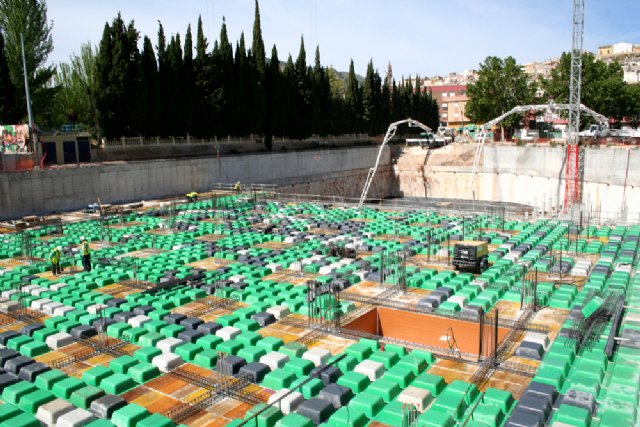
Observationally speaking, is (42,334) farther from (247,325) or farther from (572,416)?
(572,416)

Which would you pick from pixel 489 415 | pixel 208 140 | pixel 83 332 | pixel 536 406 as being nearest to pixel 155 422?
pixel 83 332

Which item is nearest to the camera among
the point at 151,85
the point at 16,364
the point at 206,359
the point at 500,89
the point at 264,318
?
the point at 16,364

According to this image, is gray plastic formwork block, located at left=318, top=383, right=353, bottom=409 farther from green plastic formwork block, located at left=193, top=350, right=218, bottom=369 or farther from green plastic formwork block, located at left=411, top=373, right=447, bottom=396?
green plastic formwork block, located at left=193, top=350, right=218, bottom=369

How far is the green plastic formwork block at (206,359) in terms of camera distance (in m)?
12.9

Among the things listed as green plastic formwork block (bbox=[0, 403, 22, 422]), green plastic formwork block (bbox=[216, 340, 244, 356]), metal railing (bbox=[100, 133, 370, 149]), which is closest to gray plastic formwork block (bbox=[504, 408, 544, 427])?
green plastic formwork block (bbox=[216, 340, 244, 356])

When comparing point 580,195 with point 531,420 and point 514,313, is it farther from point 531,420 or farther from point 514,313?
point 531,420

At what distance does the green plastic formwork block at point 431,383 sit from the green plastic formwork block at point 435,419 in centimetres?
105

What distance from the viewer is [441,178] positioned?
6919 centimetres

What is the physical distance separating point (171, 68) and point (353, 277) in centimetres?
3457

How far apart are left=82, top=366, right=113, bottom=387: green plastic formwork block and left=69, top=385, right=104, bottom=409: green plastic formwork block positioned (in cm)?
46

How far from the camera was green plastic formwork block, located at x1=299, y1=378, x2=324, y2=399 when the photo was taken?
36.8 feet

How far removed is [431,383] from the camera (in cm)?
1136

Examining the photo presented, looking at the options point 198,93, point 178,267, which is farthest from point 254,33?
point 178,267

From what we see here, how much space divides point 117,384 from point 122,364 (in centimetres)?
102
